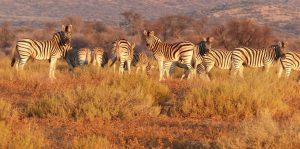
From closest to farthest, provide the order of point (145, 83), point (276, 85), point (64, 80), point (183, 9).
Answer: point (145, 83), point (276, 85), point (64, 80), point (183, 9)

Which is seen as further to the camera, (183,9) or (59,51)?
(183,9)

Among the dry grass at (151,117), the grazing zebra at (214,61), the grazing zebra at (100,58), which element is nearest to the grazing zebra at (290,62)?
the grazing zebra at (214,61)

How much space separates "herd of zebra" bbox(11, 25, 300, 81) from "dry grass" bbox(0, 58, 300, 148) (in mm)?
3435

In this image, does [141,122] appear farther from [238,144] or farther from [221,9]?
[221,9]

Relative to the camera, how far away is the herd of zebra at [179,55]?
1823 cm

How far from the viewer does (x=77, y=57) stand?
20766 mm

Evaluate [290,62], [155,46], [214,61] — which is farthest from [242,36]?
[155,46]

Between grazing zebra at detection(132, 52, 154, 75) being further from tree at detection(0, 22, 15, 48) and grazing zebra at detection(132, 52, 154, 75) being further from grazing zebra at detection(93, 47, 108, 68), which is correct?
tree at detection(0, 22, 15, 48)

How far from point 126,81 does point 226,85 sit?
3.19m

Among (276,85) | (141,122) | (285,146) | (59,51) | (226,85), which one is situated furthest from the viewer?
(59,51)

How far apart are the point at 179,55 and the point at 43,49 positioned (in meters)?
4.58

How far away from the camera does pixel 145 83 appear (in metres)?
14.1

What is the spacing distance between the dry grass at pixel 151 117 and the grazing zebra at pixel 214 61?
4450 mm

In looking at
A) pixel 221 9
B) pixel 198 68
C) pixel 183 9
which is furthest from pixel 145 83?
pixel 183 9
